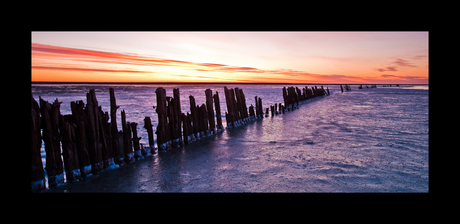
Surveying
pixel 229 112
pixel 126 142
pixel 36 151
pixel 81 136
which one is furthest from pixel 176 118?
pixel 229 112

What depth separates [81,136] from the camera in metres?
4.23

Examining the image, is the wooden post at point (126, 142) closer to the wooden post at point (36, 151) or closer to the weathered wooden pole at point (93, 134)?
the weathered wooden pole at point (93, 134)

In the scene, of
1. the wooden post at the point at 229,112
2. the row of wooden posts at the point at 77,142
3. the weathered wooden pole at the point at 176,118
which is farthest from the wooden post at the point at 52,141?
the wooden post at the point at 229,112

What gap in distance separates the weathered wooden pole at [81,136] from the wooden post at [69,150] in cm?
7

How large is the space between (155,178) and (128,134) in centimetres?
143

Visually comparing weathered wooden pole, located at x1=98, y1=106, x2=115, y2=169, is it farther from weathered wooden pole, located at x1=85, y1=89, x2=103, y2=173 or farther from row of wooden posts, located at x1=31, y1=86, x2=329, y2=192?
weathered wooden pole, located at x1=85, y1=89, x2=103, y2=173

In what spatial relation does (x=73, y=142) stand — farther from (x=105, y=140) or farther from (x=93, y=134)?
(x=105, y=140)

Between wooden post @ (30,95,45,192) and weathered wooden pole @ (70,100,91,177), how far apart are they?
587 mm

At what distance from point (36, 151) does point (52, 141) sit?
0.33 m
